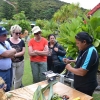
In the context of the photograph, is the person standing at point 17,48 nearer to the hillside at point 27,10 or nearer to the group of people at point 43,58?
the group of people at point 43,58

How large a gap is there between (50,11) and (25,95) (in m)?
59.0

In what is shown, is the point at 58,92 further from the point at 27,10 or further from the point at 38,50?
the point at 27,10

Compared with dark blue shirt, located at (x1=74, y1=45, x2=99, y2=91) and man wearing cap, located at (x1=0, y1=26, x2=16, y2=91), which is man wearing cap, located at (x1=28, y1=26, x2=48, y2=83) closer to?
man wearing cap, located at (x1=0, y1=26, x2=16, y2=91)

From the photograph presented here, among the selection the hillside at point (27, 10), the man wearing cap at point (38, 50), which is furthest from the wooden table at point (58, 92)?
the hillside at point (27, 10)

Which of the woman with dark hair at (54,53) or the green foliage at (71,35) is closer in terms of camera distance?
the green foliage at (71,35)

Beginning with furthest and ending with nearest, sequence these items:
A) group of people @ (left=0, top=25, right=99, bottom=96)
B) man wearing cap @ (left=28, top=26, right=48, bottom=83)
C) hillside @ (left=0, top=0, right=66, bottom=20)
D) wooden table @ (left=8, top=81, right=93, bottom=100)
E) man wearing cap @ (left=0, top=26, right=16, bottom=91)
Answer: hillside @ (left=0, top=0, right=66, bottom=20) < man wearing cap @ (left=28, top=26, right=48, bottom=83) < man wearing cap @ (left=0, top=26, right=16, bottom=91) < group of people @ (left=0, top=25, right=99, bottom=96) < wooden table @ (left=8, top=81, right=93, bottom=100)

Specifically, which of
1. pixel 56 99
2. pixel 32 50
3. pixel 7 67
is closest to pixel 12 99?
pixel 56 99

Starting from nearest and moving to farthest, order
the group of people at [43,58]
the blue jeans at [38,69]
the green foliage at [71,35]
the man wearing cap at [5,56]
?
1. the group of people at [43,58]
2. the man wearing cap at [5,56]
3. the green foliage at [71,35]
4. the blue jeans at [38,69]

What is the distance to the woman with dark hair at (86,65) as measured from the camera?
249cm

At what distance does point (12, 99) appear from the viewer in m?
2.40

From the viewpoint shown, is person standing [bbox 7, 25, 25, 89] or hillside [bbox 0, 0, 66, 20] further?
hillside [bbox 0, 0, 66, 20]

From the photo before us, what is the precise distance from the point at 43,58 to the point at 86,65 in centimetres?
200

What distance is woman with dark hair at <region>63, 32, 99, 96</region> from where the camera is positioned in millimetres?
2490

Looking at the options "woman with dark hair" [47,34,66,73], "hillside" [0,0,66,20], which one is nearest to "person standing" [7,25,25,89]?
"woman with dark hair" [47,34,66,73]
